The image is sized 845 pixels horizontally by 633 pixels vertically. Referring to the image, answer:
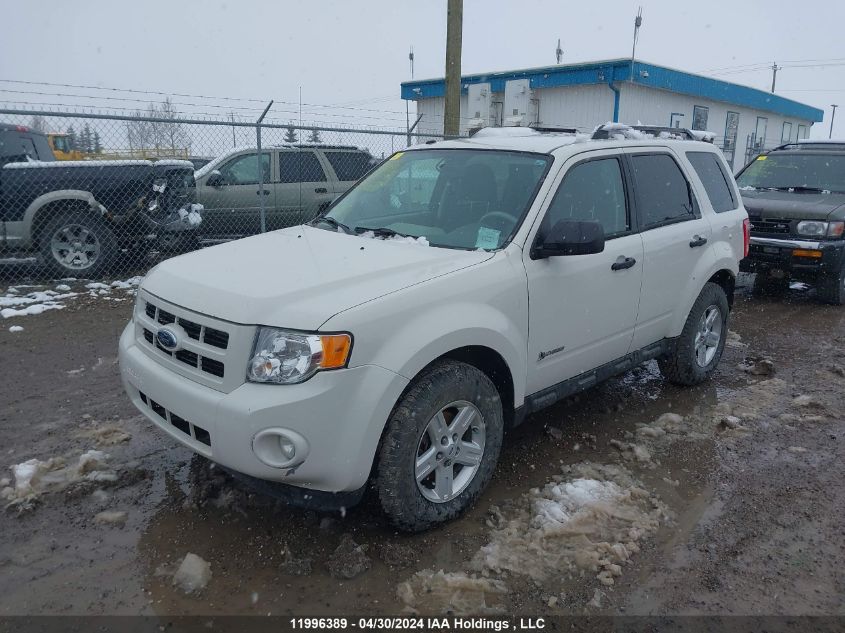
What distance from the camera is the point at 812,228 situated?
7738mm

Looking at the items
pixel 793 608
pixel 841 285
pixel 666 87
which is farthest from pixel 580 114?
pixel 793 608

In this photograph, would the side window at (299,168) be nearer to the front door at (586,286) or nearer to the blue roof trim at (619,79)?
the front door at (586,286)

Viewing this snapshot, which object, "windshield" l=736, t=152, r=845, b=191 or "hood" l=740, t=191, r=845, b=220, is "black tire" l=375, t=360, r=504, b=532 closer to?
"hood" l=740, t=191, r=845, b=220

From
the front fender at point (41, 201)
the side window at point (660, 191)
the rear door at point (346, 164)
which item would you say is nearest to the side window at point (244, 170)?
the rear door at point (346, 164)

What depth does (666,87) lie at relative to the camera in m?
20.6

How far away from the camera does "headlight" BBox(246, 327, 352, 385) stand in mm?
2572

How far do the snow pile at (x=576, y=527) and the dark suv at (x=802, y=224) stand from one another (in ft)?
18.0

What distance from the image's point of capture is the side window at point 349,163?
10195mm

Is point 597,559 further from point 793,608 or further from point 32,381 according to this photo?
point 32,381

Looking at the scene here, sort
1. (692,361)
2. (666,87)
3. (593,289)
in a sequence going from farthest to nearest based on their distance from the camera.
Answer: (666,87) → (692,361) → (593,289)

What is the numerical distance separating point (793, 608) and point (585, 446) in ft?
5.09

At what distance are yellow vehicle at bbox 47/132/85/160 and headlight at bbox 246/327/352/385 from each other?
931cm

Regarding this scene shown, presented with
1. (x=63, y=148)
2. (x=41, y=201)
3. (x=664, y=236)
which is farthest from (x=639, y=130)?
(x=63, y=148)

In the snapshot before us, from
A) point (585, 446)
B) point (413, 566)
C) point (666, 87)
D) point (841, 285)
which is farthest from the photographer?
point (666, 87)
